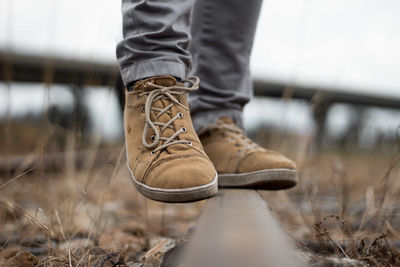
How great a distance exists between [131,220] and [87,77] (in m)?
0.98

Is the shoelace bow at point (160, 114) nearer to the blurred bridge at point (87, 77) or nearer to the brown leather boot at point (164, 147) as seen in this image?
the brown leather boot at point (164, 147)

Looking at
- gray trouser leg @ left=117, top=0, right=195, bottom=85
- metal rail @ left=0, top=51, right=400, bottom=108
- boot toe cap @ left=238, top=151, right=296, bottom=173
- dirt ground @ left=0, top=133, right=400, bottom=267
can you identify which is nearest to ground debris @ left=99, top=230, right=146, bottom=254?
dirt ground @ left=0, top=133, right=400, bottom=267

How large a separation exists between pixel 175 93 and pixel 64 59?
2.12 meters

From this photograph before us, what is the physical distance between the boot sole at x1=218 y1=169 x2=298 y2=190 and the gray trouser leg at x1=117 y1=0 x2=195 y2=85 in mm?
349

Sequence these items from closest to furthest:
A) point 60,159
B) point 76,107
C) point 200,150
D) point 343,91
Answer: point 200,150
point 76,107
point 60,159
point 343,91

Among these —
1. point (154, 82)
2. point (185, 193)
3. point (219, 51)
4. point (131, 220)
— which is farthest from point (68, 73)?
point (185, 193)

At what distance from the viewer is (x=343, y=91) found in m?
4.62

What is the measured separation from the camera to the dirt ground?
2.95ft

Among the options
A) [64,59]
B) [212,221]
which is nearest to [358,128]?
[64,59]

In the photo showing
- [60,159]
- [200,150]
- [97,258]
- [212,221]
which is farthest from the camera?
[60,159]

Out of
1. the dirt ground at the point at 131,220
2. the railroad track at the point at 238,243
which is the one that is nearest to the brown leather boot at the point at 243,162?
the dirt ground at the point at 131,220

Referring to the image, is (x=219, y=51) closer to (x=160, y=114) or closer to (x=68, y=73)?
(x=160, y=114)

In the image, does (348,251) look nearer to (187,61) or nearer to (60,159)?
(187,61)

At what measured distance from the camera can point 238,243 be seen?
1.90ft
